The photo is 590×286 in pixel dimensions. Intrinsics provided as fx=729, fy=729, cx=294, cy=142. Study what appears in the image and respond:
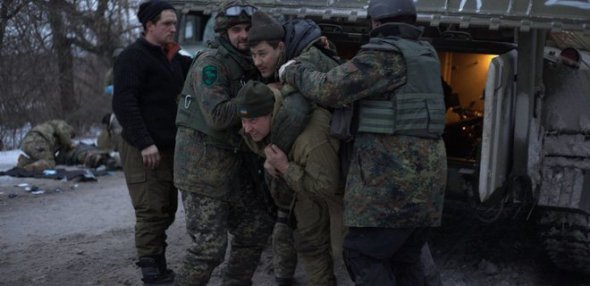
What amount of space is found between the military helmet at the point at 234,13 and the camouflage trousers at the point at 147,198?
109 cm

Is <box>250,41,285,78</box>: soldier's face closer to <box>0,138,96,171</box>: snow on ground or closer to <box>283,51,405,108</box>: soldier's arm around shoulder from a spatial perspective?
<box>283,51,405,108</box>: soldier's arm around shoulder

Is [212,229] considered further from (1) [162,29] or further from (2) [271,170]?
(1) [162,29]

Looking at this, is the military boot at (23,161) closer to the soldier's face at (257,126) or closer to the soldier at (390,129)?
the soldier's face at (257,126)

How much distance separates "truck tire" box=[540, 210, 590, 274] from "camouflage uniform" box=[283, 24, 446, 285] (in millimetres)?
1678

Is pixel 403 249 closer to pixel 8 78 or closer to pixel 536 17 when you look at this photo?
pixel 536 17

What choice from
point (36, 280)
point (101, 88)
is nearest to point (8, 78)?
point (101, 88)

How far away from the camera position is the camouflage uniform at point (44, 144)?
9354mm

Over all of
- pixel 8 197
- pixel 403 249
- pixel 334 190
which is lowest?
pixel 8 197

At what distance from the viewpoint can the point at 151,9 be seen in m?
4.31

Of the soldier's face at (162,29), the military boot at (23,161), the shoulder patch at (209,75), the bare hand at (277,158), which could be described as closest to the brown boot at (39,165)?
the military boot at (23,161)

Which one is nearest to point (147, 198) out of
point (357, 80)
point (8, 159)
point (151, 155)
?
point (151, 155)

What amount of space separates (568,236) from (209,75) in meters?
2.46

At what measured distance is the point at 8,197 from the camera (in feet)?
25.2

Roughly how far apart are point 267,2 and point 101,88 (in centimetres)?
1121
